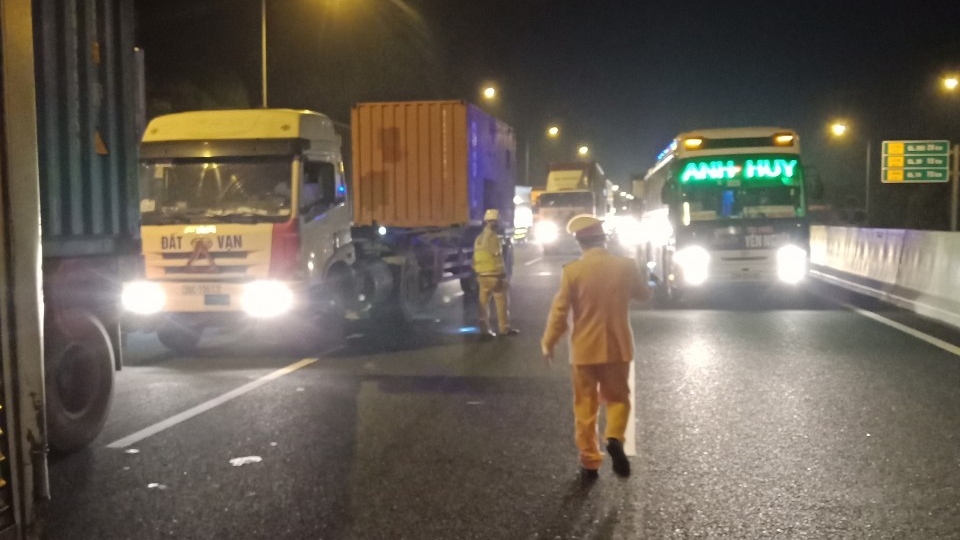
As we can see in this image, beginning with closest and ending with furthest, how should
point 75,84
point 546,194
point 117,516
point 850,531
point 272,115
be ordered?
point 850,531, point 117,516, point 75,84, point 272,115, point 546,194

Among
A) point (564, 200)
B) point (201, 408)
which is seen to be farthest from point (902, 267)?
point (564, 200)

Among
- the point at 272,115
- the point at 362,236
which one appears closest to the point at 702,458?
the point at 272,115

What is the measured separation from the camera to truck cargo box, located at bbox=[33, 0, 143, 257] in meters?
7.34

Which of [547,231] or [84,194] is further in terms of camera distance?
[547,231]

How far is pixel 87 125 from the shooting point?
785cm

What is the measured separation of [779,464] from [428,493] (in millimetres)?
2317

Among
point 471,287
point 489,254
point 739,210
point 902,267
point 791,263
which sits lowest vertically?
point 471,287

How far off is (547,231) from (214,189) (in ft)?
106

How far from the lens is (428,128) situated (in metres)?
17.8

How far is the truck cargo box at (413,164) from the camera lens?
17.8m

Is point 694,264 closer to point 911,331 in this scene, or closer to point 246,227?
point 911,331

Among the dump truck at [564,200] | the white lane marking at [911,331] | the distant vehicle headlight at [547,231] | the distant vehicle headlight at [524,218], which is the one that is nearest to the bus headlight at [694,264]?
the white lane marking at [911,331]

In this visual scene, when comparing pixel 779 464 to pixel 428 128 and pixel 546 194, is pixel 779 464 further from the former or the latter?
pixel 546 194

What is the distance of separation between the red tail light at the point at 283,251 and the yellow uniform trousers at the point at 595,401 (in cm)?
633
